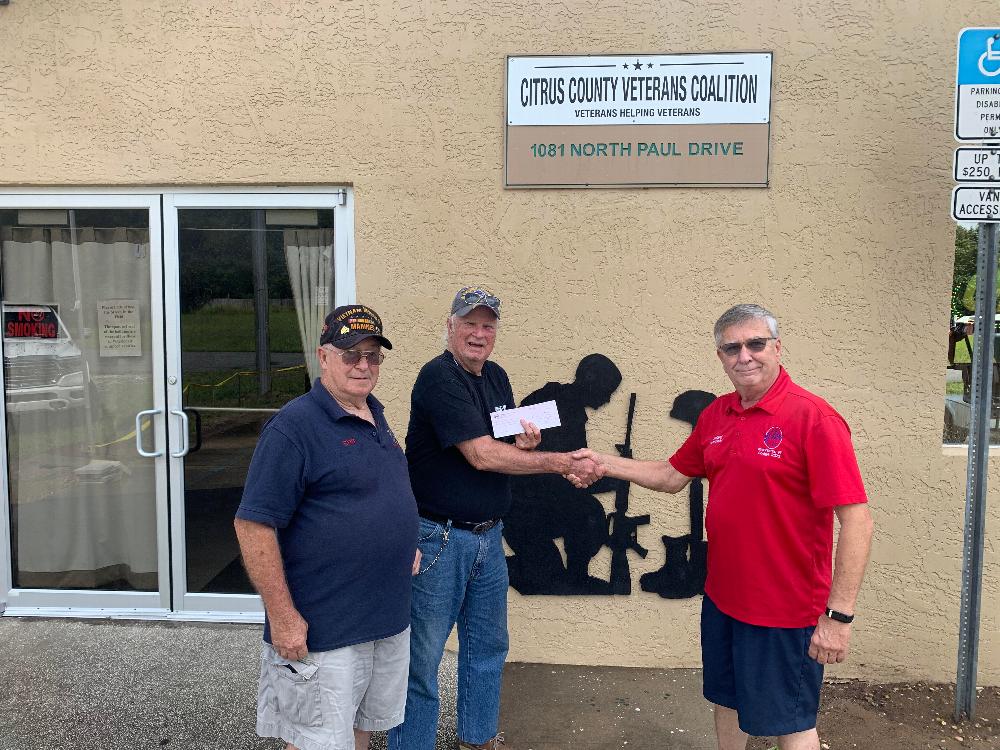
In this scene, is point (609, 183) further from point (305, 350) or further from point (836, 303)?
point (305, 350)

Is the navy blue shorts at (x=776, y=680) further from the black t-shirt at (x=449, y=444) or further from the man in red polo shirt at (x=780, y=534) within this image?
the black t-shirt at (x=449, y=444)

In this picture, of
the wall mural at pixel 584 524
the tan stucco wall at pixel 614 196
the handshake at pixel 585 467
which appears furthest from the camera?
the wall mural at pixel 584 524

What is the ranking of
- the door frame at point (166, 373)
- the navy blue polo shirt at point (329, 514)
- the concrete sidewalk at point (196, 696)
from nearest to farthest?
the navy blue polo shirt at point (329, 514), the concrete sidewalk at point (196, 696), the door frame at point (166, 373)

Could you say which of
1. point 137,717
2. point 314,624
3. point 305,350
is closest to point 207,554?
point 137,717

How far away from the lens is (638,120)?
3639 millimetres

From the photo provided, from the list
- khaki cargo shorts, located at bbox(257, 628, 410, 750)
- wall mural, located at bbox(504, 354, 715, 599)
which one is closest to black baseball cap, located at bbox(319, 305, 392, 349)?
khaki cargo shorts, located at bbox(257, 628, 410, 750)

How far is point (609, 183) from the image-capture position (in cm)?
366

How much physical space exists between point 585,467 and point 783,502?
0.88 metres

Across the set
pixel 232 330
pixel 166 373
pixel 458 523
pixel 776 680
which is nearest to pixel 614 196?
pixel 458 523

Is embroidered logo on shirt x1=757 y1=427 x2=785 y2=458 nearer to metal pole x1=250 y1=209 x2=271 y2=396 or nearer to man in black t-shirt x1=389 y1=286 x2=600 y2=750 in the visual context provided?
man in black t-shirt x1=389 y1=286 x2=600 y2=750

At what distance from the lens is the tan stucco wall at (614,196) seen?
357 centimetres

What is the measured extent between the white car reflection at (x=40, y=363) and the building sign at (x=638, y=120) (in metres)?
2.59

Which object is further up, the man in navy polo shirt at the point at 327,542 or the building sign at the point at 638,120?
the building sign at the point at 638,120

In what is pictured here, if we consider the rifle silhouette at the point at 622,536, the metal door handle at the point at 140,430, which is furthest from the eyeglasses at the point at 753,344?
the metal door handle at the point at 140,430
